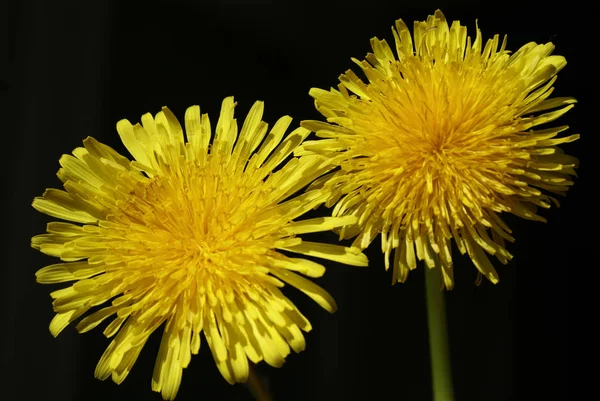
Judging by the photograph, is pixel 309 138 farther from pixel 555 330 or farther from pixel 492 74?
pixel 555 330

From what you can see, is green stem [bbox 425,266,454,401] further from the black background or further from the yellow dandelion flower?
the black background

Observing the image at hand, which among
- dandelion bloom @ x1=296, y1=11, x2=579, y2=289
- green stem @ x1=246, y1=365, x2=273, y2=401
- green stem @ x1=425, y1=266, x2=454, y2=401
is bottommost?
green stem @ x1=246, y1=365, x2=273, y2=401

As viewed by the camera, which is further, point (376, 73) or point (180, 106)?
point (180, 106)

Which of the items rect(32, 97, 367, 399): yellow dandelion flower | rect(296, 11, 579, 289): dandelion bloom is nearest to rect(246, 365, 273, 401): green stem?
rect(32, 97, 367, 399): yellow dandelion flower

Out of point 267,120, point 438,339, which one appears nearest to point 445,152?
point 438,339

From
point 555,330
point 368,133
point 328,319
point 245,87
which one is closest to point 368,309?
point 328,319

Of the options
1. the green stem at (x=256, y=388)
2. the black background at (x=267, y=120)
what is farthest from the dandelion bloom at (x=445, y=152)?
the black background at (x=267, y=120)

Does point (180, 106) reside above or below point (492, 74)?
above
